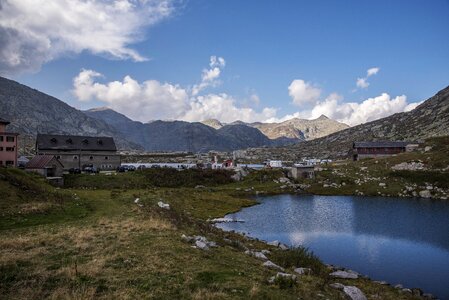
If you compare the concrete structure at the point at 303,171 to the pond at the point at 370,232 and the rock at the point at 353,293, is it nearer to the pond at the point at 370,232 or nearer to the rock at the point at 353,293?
the pond at the point at 370,232

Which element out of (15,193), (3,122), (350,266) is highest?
(3,122)

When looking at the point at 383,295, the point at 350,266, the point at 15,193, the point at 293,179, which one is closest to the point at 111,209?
the point at 15,193

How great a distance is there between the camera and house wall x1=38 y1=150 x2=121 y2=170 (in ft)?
373

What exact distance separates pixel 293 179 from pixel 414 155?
44112mm

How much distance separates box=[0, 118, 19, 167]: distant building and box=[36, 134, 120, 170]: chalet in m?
20.3

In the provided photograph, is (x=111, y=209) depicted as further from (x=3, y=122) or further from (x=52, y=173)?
(x=3, y=122)

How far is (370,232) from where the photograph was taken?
183 feet

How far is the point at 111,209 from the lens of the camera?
5088 cm

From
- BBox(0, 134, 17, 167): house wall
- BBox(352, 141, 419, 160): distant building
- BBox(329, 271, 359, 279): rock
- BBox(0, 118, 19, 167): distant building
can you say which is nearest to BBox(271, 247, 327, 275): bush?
BBox(329, 271, 359, 279): rock

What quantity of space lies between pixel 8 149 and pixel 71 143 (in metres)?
29.2

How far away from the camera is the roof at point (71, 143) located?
368 feet

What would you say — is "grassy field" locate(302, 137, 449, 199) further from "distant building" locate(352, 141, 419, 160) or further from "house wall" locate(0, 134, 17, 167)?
"house wall" locate(0, 134, 17, 167)

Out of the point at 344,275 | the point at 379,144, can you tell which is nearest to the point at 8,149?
the point at 344,275

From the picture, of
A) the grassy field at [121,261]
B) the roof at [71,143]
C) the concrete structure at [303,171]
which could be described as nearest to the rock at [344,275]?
the grassy field at [121,261]
